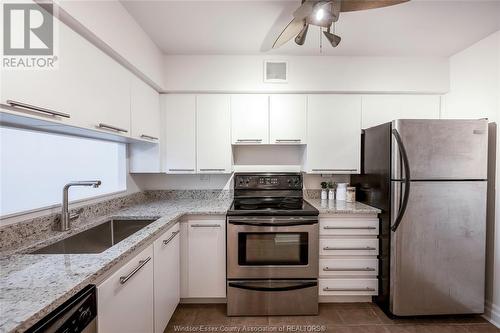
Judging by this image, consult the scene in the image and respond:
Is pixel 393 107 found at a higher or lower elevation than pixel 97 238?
higher

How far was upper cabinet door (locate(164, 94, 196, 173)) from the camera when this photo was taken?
8.06ft

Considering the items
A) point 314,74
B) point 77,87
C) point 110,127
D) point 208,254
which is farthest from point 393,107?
point 77,87

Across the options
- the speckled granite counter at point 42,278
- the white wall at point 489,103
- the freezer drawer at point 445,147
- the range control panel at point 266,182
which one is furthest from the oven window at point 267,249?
the white wall at point 489,103

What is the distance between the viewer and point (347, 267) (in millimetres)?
2133

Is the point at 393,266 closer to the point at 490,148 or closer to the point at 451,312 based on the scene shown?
the point at 451,312

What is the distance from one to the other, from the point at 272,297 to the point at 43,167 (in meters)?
1.99

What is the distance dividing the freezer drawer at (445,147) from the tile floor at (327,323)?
1237 millimetres

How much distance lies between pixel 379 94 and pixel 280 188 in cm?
146

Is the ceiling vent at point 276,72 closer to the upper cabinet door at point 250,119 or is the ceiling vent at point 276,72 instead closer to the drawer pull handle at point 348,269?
the upper cabinet door at point 250,119

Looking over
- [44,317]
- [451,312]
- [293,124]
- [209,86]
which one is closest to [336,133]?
[293,124]

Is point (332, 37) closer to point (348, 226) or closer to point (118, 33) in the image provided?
point (118, 33)

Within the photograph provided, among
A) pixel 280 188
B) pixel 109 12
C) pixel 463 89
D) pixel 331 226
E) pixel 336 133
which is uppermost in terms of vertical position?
pixel 109 12

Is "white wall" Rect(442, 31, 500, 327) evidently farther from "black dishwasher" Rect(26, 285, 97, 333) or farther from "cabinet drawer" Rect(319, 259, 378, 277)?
"black dishwasher" Rect(26, 285, 97, 333)

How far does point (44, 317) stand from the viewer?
2.37 ft
